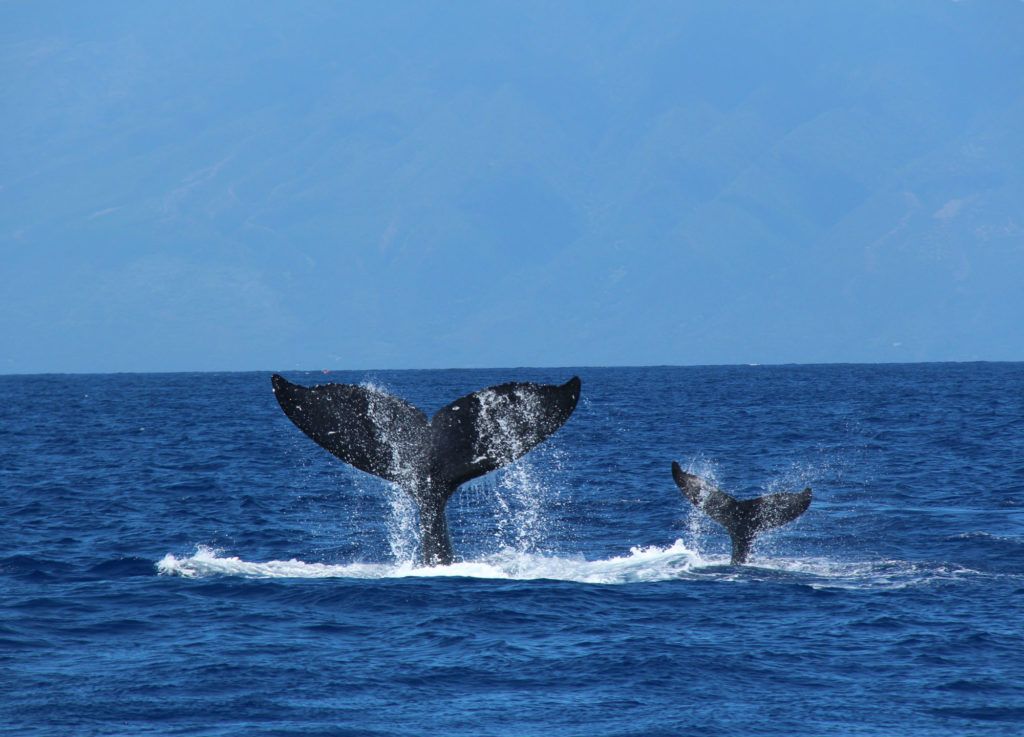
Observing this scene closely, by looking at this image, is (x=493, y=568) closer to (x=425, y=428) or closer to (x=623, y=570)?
(x=623, y=570)

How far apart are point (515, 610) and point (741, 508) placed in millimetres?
3178

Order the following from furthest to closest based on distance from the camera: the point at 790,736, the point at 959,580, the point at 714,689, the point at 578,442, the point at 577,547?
the point at 578,442 < the point at 577,547 < the point at 959,580 < the point at 714,689 < the point at 790,736

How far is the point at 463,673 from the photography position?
1162 centimetres

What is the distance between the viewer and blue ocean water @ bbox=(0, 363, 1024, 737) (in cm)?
1059

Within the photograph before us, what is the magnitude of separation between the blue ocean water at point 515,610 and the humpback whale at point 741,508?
378mm

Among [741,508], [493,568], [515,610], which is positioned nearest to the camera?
[515,610]

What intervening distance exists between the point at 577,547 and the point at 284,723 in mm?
8743

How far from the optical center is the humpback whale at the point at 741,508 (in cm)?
1533

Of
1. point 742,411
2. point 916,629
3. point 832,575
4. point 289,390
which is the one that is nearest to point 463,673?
point 289,390

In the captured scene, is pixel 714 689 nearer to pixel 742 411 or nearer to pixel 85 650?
pixel 85 650

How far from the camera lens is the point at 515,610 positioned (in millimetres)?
13938

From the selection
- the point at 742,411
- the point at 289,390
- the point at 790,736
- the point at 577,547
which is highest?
the point at 742,411

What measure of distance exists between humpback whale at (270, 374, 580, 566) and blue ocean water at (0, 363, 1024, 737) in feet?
4.51

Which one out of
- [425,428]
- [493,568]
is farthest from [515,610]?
[493,568]
